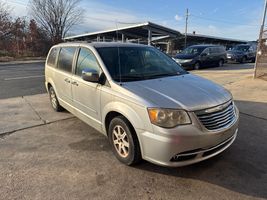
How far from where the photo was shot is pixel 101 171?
3.26 meters

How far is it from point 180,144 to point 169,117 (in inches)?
13.0

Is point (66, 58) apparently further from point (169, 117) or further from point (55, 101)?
point (169, 117)

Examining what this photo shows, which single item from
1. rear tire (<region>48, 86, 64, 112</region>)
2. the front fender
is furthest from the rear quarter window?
the front fender

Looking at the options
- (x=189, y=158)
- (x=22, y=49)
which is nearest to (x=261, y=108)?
(x=189, y=158)

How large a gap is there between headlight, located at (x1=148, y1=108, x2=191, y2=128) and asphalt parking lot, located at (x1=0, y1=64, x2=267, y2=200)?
0.79 metres

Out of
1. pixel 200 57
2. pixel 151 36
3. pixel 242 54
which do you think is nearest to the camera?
pixel 200 57

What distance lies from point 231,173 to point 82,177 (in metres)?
1.97

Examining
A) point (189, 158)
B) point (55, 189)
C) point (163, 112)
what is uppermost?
point (163, 112)

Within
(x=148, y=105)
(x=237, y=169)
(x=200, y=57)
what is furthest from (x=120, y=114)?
(x=200, y=57)

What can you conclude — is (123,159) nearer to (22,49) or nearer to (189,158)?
(189,158)

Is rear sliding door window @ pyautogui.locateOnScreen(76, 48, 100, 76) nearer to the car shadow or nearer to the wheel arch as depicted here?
the wheel arch

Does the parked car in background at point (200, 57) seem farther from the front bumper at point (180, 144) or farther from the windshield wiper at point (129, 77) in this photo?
the front bumper at point (180, 144)

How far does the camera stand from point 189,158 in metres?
2.89

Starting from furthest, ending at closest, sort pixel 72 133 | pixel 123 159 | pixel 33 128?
1. pixel 33 128
2. pixel 72 133
3. pixel 123 159
